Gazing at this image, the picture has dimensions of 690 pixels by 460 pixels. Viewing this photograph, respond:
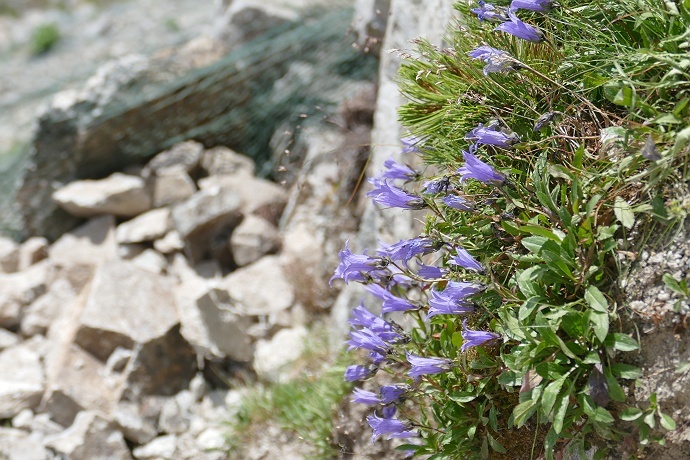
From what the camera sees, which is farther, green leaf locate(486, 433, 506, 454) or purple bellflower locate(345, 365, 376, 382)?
purple bellflower locate(345, 365, 376, 382)

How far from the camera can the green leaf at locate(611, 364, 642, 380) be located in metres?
Answer: 2.04

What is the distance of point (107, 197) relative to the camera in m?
5.56

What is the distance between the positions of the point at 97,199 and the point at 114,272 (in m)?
0.94

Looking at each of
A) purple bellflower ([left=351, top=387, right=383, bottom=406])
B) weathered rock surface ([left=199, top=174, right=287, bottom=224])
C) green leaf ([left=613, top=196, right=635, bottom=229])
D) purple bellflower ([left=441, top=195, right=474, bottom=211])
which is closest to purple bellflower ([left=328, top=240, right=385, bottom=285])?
purple bellflower ([left=441, top=195, right=474, bottom=211])

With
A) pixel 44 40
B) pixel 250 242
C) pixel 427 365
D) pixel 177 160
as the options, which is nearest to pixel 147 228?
pixel 177 160

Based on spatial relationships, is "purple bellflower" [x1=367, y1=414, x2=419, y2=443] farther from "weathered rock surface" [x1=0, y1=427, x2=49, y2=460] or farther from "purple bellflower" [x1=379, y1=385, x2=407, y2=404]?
"weathered rock surface" [x1=0, y1=427, x2=49, y2=460]

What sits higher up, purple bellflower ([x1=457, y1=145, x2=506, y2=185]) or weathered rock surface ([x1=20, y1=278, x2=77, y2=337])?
purple bellflower ([x1=457, y1=145, x2=506, y2=185])

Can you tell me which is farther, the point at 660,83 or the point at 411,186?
the point at 411,186

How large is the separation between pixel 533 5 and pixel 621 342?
109cm

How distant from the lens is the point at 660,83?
204 cm

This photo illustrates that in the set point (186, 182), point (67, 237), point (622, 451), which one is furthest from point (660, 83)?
point (67, 237)

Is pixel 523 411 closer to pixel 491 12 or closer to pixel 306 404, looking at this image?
pixel 491 12

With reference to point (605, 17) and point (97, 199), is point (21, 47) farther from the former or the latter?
point (605, 17)

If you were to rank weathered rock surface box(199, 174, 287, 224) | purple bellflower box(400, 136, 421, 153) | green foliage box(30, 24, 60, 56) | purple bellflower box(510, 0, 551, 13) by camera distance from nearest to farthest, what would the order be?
purple bellflower box(510, 0, 551, 13) < purple bellflower box(400, 136, 421, 153) < weathered rock surface box(199, 174, 287, 224) < green foliage box(30, 24, 60, 56)
